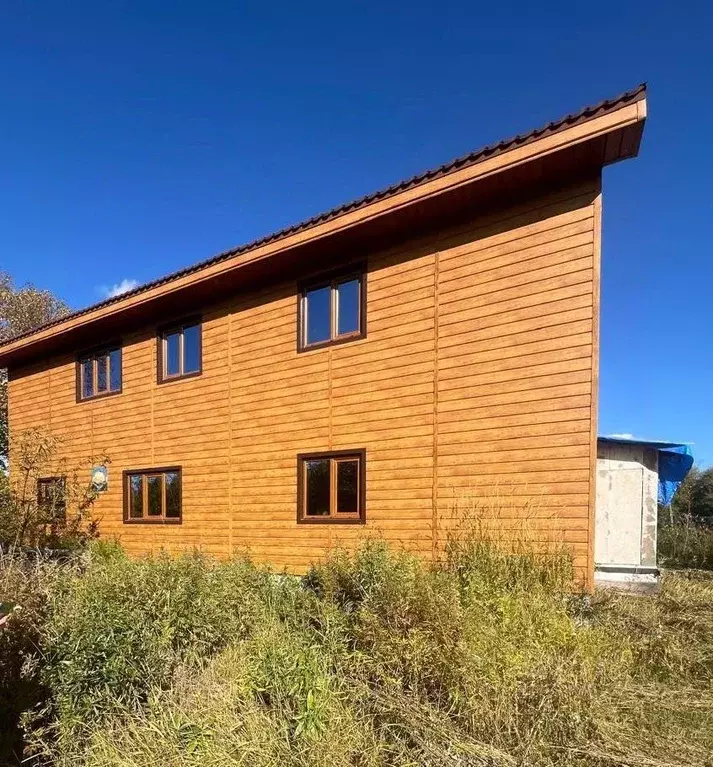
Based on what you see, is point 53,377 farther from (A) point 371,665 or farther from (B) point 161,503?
(A) point 371,665

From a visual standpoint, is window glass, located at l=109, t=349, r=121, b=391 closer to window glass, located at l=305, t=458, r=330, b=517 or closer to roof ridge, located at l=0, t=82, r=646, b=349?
roof ridge, located at l=0, t=82, r=646, b=349

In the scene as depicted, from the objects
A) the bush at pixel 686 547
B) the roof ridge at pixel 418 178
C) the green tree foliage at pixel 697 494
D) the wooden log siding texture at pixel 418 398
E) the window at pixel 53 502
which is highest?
the roof ridge at pixel 418 178

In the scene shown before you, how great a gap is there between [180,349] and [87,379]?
11.7 feet

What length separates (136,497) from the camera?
11.1m

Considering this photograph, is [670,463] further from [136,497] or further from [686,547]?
[136,497]

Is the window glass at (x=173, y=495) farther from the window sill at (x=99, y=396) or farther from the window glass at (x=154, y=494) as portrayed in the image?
the window sill at (x=99, y=396)

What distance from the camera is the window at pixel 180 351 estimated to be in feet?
33.9

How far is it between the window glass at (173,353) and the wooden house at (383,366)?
0.15 feet

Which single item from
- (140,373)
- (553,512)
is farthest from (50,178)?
(553,512)

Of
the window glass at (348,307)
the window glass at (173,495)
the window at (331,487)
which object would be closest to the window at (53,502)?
the window glass at (173,495)

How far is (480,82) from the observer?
9.58 meters

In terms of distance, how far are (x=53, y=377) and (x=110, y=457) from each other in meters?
3.29

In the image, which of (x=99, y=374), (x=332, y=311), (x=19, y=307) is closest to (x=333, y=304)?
(x=332, y=311)

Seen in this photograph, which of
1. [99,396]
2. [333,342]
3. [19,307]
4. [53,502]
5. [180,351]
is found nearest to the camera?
[333,342]
